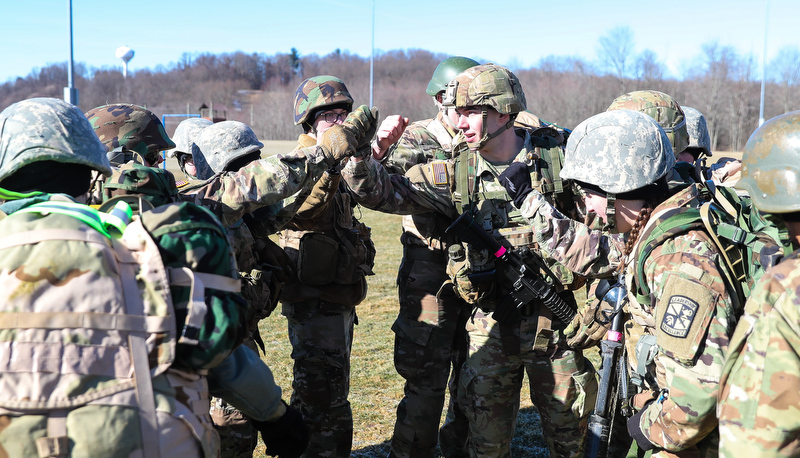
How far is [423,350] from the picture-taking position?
179 inches

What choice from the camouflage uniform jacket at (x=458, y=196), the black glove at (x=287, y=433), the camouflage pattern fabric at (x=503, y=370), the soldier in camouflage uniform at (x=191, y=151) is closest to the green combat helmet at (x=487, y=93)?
the camouflage uniform jacket at (x=458, y=196)

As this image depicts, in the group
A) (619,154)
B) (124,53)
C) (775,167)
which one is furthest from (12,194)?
(124,53)

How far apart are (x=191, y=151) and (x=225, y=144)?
2.93 ft

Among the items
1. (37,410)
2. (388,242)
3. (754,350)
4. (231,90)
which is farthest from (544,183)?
(231,90)

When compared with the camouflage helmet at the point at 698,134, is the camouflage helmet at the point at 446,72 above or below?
above

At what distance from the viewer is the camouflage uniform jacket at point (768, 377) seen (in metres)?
1.82

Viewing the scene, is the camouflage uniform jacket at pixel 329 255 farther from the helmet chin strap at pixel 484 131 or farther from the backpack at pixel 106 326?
the backpack at pixel 106 326

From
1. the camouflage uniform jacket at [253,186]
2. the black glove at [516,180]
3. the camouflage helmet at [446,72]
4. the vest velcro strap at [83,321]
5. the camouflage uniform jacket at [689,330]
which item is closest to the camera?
the vest velcro strap at [83,321]

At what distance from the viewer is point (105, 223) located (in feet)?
6.37

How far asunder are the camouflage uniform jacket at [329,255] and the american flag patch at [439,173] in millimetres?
693

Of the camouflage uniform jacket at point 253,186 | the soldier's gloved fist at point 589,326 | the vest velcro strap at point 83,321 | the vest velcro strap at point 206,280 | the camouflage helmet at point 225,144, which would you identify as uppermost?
the camouflage helmet at point 225,144

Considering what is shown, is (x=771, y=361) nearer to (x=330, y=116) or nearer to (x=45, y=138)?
(x=45, y=138)

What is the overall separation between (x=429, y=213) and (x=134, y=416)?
2.93 meters

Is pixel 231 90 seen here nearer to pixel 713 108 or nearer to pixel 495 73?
pixel 713 108
